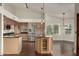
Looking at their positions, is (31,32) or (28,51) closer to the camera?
(28,51)

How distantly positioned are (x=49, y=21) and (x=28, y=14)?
258cm

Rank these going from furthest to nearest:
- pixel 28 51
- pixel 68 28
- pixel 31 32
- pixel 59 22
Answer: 1. pixel 59 22
2. pixel 68 28
3. pixel 31 32
4. pixel 28 51

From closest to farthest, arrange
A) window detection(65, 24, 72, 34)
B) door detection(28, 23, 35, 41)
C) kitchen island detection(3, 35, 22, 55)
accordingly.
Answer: kitchen island detection(3, 35, 22, 55) < door detection(28, 23, 35, 41) < window detection(65, 24, 72, 34)

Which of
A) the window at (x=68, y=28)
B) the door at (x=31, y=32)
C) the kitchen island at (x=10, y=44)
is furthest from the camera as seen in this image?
the window at (x=68, y=28)

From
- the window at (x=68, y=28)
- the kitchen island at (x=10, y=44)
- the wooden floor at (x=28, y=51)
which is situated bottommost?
the wooden floor at (x=28, y=51)

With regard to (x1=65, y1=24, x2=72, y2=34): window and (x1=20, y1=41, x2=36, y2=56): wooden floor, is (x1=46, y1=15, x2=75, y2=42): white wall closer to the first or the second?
(x1=65, y1=24, x2=72, y2=34): window

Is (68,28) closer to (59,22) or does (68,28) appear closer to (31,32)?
(59,22)

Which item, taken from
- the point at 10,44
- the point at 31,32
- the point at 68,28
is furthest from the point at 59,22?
the point at 10,44

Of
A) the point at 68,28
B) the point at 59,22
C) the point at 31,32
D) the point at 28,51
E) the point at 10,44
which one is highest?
the point at 59,22

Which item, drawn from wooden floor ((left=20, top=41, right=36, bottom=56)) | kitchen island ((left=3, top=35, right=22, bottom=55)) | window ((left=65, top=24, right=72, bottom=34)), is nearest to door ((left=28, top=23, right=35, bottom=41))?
window ((left=65, top=24, right=72, bottom=34))

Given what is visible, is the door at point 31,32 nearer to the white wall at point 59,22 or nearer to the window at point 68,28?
the white wall at point 59,22

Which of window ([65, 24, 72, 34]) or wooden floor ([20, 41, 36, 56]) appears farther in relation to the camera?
window ([65, 24, 72, 34])

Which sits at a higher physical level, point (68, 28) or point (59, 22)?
point (59, 22)

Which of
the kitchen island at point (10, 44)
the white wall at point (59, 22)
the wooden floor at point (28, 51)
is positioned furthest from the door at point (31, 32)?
the kitchen island at point (10, 44)
